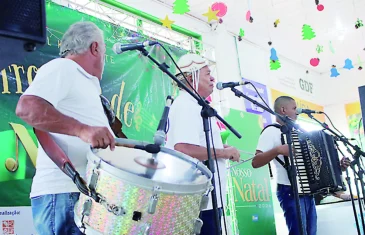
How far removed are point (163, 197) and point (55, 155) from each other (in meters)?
0.41

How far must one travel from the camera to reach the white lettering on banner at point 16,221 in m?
3.08

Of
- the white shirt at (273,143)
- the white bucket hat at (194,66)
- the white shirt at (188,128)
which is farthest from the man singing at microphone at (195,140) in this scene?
the white shirt at (273,143)

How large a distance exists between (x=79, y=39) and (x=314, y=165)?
196cm

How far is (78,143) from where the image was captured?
1601 mm

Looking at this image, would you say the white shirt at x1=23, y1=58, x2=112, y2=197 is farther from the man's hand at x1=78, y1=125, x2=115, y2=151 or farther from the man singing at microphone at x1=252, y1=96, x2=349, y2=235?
the man singing at microphone at x1=252, y1=96, x2=349, y2=235

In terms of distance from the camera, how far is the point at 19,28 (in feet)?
4.91

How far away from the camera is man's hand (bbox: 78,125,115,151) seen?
4.51 ft

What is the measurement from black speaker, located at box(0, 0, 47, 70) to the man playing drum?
0.11 m

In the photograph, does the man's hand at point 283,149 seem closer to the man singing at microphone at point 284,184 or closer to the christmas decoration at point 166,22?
the man singing at microphone at point 284,184

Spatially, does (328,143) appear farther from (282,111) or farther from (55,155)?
(55,155)

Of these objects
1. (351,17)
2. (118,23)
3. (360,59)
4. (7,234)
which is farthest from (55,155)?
(360,59)

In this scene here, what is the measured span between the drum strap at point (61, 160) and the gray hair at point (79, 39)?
375mm

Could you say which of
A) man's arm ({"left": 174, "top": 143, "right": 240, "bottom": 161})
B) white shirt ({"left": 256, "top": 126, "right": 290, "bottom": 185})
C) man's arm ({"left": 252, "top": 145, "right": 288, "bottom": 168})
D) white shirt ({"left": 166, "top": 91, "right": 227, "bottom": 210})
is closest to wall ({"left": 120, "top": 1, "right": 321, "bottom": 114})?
white shirt ({"left": 256, "top": 126, "right": 290, "bottom": 185})

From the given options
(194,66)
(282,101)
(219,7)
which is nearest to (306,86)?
(219,7)
